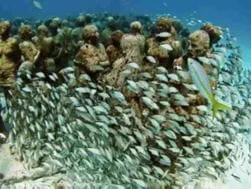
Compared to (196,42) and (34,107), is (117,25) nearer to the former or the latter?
(196,42)

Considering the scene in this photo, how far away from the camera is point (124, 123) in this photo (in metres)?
6.66

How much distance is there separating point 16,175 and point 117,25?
3.53 metres

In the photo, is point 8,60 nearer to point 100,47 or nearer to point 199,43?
point 100,47

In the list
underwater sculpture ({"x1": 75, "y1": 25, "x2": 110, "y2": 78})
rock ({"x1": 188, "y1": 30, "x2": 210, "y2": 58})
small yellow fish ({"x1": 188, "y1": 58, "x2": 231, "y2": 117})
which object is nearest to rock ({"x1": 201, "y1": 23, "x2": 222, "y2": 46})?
rock ({"x1": 188, "y1": 30, "x2": 210, "y2": 58})

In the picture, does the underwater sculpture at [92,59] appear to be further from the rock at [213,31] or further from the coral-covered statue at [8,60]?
the rock at [213,31]

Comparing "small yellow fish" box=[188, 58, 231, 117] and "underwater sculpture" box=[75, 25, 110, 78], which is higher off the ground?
"underwater sculpture" box=[75, 25, 110, 78]

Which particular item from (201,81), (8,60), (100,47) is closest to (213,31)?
(100,47)

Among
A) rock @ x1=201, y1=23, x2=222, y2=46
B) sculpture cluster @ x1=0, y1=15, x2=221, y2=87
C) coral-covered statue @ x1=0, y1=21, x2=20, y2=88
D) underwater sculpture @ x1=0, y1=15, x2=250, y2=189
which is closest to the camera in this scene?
underwater sculpture @ x1=0, y1=15, x2=250, y2=189

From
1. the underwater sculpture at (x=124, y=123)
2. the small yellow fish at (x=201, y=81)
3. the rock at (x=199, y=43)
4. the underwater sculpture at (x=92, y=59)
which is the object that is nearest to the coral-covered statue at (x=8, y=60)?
the underwater sculpture at (x=124, y=123)

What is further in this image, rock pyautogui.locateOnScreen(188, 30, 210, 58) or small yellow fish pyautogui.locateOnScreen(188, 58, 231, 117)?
rock pyautogui.locateOnScreen(188, 30, 210, 58)

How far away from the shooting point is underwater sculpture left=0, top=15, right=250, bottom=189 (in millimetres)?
6453

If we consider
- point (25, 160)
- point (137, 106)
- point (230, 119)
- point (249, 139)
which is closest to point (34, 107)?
point (25, 160)

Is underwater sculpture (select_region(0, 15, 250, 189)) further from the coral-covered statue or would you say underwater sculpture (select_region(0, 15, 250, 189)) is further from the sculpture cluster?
the coral-covered statue

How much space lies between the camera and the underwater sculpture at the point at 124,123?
6453 millimetres
